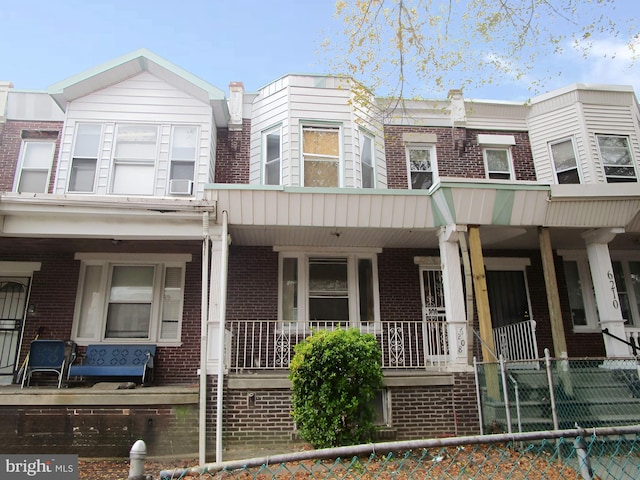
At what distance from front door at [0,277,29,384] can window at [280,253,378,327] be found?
5568mm

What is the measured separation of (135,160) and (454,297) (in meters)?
7.13

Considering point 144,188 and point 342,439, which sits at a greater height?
point 144,188

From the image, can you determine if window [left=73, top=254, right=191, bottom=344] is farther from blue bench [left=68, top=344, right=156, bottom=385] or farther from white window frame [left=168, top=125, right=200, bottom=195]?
white window frame [left=168, top=125, right=200, bottom=195]

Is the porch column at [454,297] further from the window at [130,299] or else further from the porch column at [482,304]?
the window at [130,299]

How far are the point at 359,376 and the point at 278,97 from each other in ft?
22.8

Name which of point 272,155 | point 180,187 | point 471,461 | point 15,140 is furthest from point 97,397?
point 15,140

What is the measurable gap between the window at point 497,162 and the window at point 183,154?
7.35 meters

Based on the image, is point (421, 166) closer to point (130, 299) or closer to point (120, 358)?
point (130, 299)

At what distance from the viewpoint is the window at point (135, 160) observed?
370 inches

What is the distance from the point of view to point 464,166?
37.1 ft

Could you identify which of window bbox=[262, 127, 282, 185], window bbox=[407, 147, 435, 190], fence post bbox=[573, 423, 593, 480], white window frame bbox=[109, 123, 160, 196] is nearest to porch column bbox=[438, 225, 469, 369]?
window bbox=[407, 147, 435, 190]

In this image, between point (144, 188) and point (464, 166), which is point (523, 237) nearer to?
point (464, 166)

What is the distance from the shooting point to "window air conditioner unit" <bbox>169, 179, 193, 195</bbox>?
9.23 metres

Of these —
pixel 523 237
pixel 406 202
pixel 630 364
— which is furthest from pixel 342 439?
pixel 523 237
